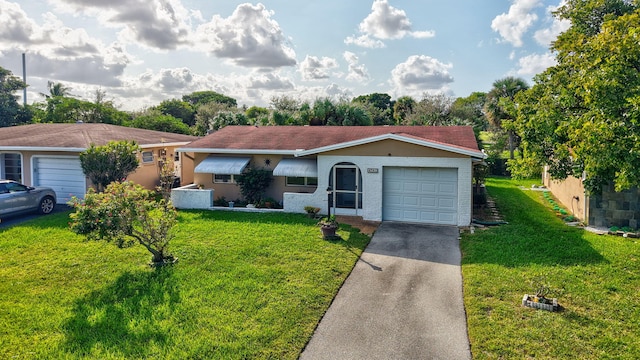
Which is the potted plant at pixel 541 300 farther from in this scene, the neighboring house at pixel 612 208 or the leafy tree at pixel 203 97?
the leafy tree at pixel 203 97

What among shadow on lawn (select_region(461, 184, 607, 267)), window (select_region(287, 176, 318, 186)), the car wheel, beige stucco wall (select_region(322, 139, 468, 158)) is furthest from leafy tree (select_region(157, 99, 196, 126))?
shadow on lawn (select_region(461, 184, 607, 267))

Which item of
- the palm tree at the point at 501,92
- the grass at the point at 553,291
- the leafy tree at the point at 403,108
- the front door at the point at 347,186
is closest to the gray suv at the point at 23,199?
the front door at the point at 347,186

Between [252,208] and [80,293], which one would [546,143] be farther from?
[80,293]

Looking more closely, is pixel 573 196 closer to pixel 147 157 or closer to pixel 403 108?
pixel 147 157

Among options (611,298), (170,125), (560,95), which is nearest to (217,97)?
(170,125)

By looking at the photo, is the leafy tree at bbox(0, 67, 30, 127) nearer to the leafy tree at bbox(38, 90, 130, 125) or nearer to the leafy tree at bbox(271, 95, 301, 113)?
the leafy tree at bbox(38, 90, 130, 125)

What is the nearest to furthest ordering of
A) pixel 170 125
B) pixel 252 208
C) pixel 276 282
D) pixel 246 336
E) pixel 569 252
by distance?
pixel 246 336
pixel 276 282
pixel 569 252
pixel 252 208
pixel 170 125

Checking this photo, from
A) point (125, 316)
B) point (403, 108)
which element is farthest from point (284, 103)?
point (125, 316)
